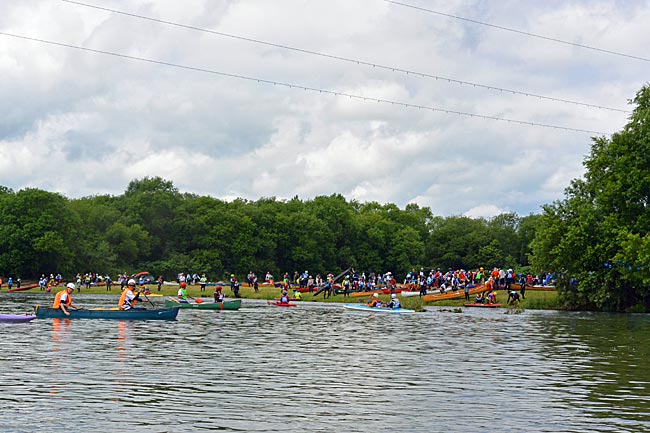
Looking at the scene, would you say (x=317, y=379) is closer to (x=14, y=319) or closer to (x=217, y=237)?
(x=14, y=319)

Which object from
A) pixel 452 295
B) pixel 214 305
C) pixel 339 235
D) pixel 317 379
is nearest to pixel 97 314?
pixel 214 305

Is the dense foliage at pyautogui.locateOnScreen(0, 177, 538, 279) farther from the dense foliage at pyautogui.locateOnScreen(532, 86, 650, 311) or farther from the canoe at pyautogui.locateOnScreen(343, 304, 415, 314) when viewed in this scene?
the dense foliage at pyautogui.locateOnScreen(532, 86, 650, 311)

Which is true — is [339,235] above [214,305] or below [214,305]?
above

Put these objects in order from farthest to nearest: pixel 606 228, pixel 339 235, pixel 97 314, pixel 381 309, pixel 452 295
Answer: pixel 339 235, pixel 452 295, pixel 606 228, pixel 381 309, pixel 97 314

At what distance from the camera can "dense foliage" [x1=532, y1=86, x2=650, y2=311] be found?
61.3m

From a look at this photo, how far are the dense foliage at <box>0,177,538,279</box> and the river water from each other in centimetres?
7754

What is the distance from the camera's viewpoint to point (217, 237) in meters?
147

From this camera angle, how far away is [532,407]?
19703 mm

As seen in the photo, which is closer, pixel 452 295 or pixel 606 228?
pixel 606 228

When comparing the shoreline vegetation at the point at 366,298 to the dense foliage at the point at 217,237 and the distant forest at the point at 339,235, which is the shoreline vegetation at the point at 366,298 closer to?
the distant forest at the point at 339,235

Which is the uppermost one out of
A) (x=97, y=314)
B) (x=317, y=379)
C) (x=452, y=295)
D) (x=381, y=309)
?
(x=452, y=295)

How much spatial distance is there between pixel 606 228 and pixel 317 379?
43542mm

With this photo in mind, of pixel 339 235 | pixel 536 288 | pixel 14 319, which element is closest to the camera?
pixel 14 319

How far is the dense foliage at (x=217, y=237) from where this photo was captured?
116m
